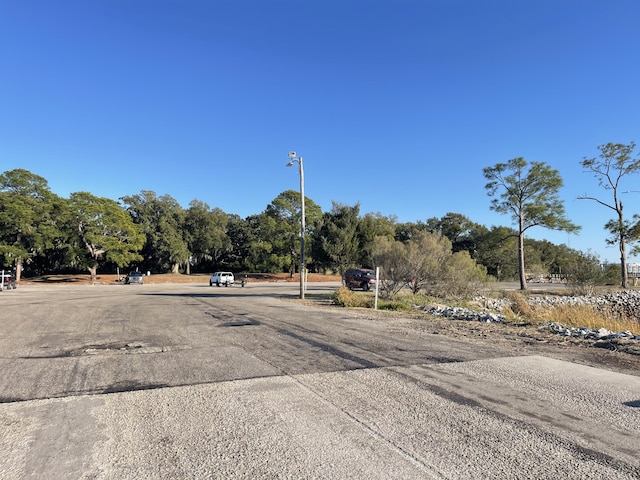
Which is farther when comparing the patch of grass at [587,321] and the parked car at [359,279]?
the parked car at [359,279]

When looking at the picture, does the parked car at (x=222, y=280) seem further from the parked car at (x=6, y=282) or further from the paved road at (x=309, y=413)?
the paved road at (x=309, y=413)

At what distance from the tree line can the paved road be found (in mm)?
13970

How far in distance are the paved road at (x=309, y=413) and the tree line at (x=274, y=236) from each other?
1397 cm

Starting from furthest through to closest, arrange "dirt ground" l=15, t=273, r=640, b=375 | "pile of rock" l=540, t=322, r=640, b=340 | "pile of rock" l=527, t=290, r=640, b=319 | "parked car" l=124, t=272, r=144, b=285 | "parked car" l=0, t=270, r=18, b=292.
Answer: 1. "parked car" l=124, t=272, r=144, b=285
2. "parked car" l=0, t=270, r=18, b=292
3. "pile of rock" l=527, t=290, r=640, b=319
4. "pile of rock" l=540, t=322, r=640, b=340
5. "dirt ground" l=15, t=273, r=640, b=375

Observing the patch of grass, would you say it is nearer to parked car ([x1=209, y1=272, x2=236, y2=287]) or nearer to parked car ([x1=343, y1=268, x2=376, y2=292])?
parked car ([x1=343, y1=268, x2=376, y2=292])

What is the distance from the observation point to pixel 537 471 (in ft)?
10.8

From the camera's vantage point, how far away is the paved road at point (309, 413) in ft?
11.2

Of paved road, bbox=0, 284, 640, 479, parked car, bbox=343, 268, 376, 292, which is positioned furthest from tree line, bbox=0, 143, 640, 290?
paved road, bbox=0, 284, 640, 479

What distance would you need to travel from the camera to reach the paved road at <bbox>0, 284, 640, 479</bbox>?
3.43m

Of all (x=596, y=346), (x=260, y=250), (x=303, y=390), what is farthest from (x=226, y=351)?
(x=260, y=250)

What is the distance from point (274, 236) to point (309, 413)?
5830cm

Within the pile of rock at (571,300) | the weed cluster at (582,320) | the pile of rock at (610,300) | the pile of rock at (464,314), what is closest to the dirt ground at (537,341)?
the pile of rock at (571,300)

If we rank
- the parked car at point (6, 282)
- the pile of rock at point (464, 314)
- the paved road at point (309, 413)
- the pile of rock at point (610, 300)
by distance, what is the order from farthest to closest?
1. the parked car at point (6, 282)
2. the pile of rock at point (610, 300)
3. the pile of rock at point (464, 314)
4. the paved road at point (309, 413)

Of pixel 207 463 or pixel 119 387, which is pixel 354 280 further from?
pixel 207 463
